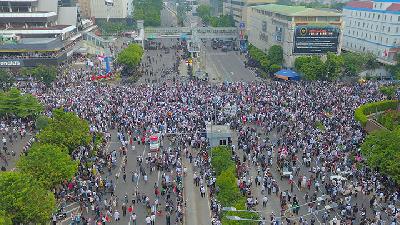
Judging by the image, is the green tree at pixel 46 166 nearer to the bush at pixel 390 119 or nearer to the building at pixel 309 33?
the bush at pixel 390 119

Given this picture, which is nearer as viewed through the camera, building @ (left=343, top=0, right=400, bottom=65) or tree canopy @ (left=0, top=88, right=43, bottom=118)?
tree canopy @ (left=0, top=88, right=43, bottom=118)

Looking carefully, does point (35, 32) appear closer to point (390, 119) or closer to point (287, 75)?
point (287, 75)

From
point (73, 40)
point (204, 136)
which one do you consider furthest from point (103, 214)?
point (73, 40)

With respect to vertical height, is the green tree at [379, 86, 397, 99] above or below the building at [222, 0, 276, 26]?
below

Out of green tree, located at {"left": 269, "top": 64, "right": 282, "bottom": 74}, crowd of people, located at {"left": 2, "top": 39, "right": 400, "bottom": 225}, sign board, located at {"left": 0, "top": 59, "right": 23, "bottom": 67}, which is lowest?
crowd of people, located at {"left": 2, "top": 39, "right": 400, "bottom": 225}

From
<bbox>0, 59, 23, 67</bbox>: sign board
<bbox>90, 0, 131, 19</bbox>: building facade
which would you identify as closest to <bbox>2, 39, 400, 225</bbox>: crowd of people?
<bbox>0, 59, 23, 67</bbox>: sign board

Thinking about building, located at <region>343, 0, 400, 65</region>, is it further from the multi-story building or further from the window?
the multi-story building

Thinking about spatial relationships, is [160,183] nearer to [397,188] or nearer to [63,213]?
[63,213]
